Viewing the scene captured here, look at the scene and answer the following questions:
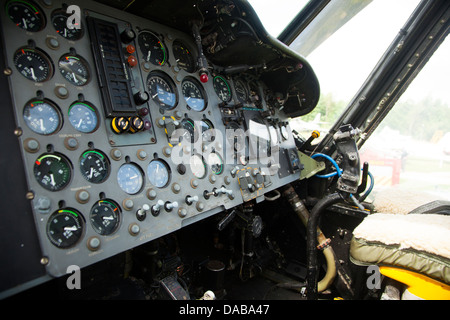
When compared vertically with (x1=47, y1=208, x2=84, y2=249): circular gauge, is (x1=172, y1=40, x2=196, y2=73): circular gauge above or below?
above

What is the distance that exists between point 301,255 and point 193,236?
3.88ft

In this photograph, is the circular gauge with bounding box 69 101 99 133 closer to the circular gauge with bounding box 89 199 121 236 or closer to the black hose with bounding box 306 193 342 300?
the circular gauge with bounding box 89 199 121 236

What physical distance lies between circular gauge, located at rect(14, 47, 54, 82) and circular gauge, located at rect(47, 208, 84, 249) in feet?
1.92

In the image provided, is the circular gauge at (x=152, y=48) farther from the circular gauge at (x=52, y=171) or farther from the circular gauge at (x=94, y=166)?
the circular gauge at (x=52, y=171)

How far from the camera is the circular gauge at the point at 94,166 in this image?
1269mm

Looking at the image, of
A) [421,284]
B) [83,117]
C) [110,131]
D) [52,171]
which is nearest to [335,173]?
[421,284]

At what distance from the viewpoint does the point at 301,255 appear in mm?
2895

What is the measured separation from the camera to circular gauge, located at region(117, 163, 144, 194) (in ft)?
4.54

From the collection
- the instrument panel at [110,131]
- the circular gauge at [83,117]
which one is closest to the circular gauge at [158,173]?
the instrument panel at [110,131]

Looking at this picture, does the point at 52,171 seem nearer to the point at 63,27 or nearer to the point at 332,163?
the point at 63,27

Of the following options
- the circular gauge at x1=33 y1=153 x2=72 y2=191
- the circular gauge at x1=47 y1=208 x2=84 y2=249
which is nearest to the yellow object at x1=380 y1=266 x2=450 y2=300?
the circular gauge at x1=47 y1=208 x2=84 y2=249

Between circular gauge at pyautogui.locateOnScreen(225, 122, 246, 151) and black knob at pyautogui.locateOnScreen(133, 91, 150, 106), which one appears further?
circular gauge at pyautogui.locateOnScreen(225, 122, 246, 151)

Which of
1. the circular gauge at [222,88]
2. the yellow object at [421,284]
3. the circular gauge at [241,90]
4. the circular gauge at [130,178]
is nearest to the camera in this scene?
the yellow object at [421,284]
